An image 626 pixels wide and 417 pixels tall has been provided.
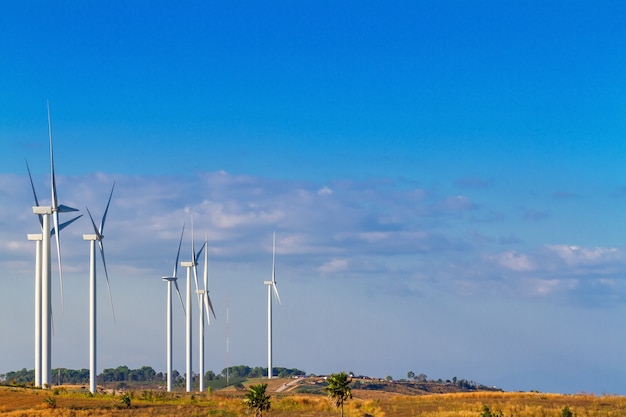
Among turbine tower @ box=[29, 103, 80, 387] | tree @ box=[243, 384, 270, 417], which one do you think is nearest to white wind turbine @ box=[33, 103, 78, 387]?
turbine tower @ box=[29, 103, 80, 387]

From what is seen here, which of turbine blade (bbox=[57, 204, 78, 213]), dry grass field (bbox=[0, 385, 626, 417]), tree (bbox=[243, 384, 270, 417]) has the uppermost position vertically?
turbine blade (bbox=[57, 204, 78, 213])

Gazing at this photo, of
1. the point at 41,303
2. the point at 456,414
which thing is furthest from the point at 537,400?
the point at 41,303

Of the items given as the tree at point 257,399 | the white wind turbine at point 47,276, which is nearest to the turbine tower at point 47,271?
the white wind turbine at point 47,276

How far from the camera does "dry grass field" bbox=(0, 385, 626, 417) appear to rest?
12825cm

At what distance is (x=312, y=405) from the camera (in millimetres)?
148250

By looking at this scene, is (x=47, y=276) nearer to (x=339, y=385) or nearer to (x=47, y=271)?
(x=47, y=271)

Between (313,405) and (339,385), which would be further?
(313,405)

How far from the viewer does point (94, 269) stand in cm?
17000

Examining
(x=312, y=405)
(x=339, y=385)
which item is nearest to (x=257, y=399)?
(x=339, y=385)

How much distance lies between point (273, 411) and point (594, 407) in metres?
42.6

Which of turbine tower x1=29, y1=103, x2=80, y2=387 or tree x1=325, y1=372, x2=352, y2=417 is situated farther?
turbine tower x1=29, y1=103, x2=80, y2=387

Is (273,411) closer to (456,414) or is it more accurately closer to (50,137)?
(456,414)

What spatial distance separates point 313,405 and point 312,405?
0.15 metres

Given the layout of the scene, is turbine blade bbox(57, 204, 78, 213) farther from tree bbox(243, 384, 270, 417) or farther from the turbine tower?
tree bbox(243, 384, 270, 417)
